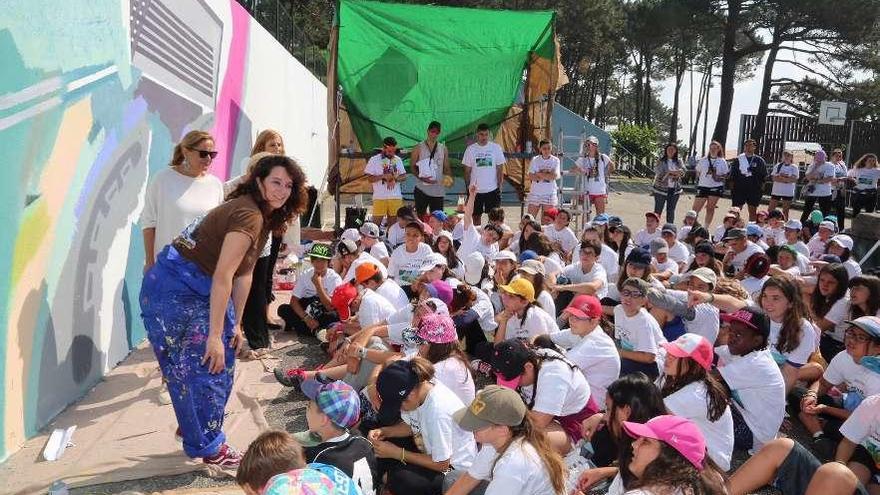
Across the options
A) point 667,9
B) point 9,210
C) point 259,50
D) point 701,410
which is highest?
point 667,9

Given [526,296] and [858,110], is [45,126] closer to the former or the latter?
[526,296]

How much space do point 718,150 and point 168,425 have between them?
10.7m

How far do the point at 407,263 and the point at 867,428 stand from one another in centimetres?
382

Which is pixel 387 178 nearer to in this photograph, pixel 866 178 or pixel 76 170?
pixel 76 170

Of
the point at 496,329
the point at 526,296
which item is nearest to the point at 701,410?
the point at 526,296

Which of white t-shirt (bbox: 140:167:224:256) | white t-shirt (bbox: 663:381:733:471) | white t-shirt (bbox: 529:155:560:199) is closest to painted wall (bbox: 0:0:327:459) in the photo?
white t-shirt (bbox: 140:167:224:256)

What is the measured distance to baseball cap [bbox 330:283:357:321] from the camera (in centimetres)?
574

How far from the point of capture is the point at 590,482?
11.5 feet

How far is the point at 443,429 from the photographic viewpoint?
3436 mm

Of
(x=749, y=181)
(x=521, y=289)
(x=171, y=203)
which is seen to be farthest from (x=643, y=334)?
(x=749, y=181)

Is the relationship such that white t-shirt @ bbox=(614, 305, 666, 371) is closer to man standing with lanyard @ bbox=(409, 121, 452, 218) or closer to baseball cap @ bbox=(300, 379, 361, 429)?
baseball cap @ bbox=(300, 379, 361, 429)

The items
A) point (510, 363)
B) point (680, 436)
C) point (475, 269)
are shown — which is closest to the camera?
point (680, 436)

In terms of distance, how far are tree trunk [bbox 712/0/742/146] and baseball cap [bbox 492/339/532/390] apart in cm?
2426

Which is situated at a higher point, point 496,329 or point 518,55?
point 518,55
